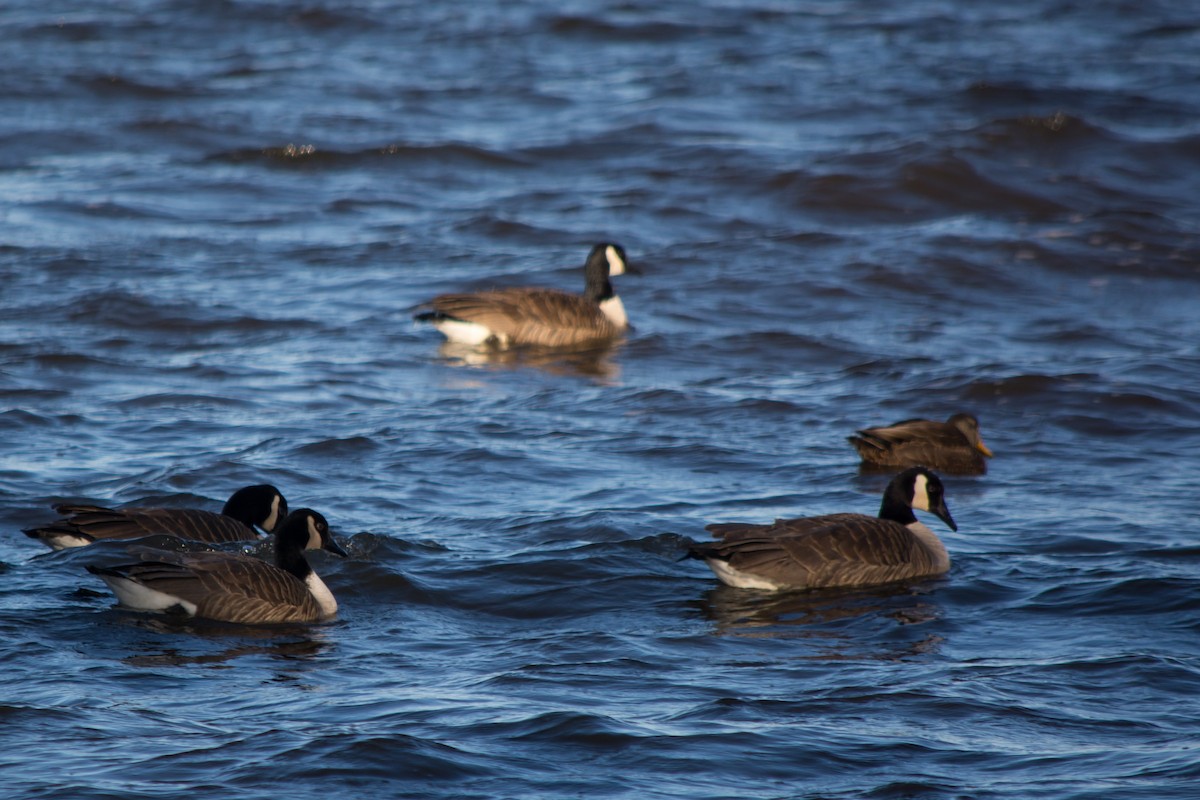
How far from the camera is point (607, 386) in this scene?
13953 millimetres

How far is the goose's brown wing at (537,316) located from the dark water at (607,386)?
37 centimetres

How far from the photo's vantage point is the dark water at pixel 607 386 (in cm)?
694

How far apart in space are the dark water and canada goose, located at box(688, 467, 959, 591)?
0.16m

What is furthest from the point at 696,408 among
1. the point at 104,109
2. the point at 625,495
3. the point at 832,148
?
the point at 104,109

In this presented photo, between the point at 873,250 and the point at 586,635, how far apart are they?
34.9 feet

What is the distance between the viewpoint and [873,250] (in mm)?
18000

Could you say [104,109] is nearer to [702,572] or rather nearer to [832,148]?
[832,148]

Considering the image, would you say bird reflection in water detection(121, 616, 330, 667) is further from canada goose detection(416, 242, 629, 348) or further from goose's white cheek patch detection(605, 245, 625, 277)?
goose's white cheek patch detection(605, 245, 625, 277)

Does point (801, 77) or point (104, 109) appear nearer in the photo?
point (104, 109)

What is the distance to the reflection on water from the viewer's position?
1467cm

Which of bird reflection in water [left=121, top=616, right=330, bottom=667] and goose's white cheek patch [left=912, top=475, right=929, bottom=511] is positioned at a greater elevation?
goose's white cheek patch [left=912, top=475, right=929, bottom=511]

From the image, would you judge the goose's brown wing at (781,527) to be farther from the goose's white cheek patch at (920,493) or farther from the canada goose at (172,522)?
the canada goose at (172,522)

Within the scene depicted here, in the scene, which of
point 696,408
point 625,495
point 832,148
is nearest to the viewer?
point 625,495

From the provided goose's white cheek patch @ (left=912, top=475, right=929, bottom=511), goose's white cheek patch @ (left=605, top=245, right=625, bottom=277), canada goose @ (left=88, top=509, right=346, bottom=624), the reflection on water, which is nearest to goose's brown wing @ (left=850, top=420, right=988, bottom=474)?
goose's white cheek patch @ (left=912, top=475, right=929, bottom=511)
